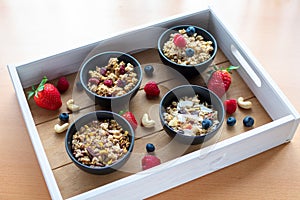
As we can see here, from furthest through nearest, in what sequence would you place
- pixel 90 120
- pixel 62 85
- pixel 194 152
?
pixel 62 85 < pixel 90 120 < pixel 194 152

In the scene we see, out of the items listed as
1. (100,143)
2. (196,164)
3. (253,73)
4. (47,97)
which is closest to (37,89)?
(47,97)

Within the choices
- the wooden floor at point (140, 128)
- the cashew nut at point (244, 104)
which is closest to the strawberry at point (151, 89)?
the wooden floor at point (140, 128)

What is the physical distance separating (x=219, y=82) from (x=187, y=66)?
99 mm

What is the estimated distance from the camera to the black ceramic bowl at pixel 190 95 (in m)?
1.43

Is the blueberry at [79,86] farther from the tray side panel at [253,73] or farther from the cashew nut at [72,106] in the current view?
the tray side panel at [253,73]

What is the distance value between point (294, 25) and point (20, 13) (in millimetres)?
885

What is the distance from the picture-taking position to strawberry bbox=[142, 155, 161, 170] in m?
1.41

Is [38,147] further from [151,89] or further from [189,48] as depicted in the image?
[189,48]

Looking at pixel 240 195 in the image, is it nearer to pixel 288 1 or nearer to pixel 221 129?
pixel 221 129

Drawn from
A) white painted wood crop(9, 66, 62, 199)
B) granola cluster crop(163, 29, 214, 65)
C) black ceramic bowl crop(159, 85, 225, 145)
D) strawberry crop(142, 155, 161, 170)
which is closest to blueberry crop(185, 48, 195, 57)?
granola cluster crop(163, 29, 214, 65)

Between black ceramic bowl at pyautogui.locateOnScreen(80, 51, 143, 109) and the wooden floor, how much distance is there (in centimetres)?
4

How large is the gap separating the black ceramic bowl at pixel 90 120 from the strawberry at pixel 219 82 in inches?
11.3

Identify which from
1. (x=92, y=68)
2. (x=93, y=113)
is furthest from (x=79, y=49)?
(x=93, y=113)

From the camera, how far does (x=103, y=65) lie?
63.4 inches
